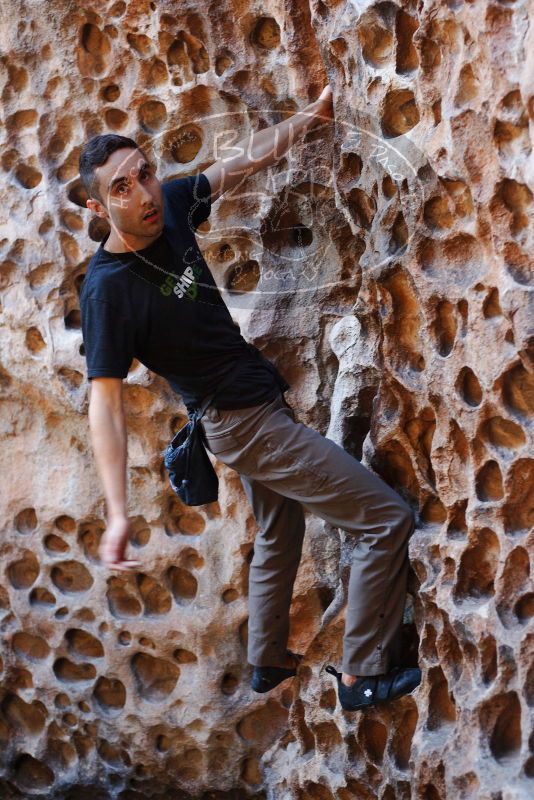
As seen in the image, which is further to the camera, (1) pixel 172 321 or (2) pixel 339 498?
(2) pixel 339 498

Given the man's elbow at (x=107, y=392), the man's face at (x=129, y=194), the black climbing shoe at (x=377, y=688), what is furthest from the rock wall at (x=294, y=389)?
the man's elbow at (x=107, y=392)

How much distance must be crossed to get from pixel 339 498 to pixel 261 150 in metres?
1.02

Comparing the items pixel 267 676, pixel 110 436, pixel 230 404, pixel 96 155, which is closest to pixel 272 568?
pixel 267 676

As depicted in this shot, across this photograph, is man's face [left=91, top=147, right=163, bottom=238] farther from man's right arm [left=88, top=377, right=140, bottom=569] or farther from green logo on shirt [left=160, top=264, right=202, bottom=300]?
man's right arm [left=88, top=377, right=140, bottom=569]

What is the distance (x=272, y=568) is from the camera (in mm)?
3332

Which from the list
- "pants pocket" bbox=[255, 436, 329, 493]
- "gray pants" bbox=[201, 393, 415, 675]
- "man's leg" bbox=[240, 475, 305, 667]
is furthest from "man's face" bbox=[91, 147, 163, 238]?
"man's leg" bbox=[240, 475, 305, 667]

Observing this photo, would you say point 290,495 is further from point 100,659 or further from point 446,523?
point 100,659

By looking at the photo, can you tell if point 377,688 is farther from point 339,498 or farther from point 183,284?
point 183,284

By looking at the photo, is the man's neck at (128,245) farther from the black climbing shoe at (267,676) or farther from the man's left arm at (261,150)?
the black climbing shoe at (267,676)

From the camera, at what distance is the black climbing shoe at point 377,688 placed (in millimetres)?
3236

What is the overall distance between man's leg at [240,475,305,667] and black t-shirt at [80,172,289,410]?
31 cm

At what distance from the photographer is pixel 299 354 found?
3781mm

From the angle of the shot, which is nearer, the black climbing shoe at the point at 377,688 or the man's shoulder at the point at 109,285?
the man's shoulder at the point at 109,285

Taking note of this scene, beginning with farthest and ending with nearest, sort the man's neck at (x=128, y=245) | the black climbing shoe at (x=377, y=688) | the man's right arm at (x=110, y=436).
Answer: the black climbing shoe at (x=377, y=688) → the man's neck at (x=128, y=245) → the man's right arm at (x=110, y=436)
